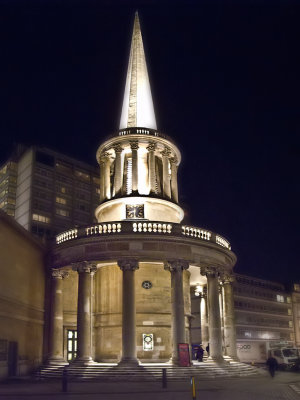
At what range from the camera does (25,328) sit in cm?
3328

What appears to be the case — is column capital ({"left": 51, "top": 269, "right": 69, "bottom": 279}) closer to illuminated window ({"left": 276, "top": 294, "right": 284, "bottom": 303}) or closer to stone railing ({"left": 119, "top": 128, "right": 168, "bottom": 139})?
stone railing ({"left": 119, "top": 128, "right": 168, "bottom": 139})

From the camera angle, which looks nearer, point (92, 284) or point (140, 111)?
point (92, 284)

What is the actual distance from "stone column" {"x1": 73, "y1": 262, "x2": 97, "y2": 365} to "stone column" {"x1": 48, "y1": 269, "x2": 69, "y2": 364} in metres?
2.75

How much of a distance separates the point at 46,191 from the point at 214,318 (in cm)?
8231

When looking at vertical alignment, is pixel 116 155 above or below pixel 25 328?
above

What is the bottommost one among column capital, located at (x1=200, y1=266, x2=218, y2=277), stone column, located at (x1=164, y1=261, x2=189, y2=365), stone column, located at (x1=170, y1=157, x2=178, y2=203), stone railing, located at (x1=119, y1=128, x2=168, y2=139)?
stone column, located at (x1=164, y1=261, x2=189, y2=365)

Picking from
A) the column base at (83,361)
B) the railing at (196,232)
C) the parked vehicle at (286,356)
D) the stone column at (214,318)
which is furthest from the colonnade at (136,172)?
the parked vehicle at (286,356)

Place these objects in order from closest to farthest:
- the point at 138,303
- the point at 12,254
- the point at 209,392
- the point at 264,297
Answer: the point at 209,392, the point at 12,254, the point at 138,303, the point at 264,297

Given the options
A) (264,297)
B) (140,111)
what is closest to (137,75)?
(140,111)

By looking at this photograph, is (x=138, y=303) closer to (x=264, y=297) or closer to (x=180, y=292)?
(x=180, y=292)

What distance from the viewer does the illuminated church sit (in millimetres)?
32375

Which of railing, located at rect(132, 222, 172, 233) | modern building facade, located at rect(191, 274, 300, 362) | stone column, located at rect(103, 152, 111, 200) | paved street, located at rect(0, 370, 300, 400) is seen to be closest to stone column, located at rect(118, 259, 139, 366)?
railing, located at rect(132, 222, 172, 233)

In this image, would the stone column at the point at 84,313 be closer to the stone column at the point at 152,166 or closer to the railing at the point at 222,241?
the stone column at the point at 152,166

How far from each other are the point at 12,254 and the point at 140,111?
18919 mm
